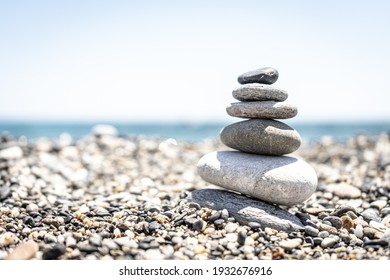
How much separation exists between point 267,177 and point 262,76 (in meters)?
1.32

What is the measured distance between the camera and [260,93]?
182 inches

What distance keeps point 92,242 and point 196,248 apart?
1.02m

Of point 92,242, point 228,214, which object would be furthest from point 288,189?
point 92,242

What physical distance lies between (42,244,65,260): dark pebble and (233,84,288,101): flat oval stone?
2.83 meters

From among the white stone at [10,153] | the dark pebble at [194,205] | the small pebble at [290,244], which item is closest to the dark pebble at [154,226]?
the dark pebble at [194,205]

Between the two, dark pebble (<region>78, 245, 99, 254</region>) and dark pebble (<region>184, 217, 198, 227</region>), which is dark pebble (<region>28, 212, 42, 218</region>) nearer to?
dark pebble (<region>78, 245, 99, 254</region>)

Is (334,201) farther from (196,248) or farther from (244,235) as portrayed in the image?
(196,248)

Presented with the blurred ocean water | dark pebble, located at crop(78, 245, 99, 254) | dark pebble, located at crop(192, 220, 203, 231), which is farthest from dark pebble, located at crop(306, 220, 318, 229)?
the blurred ocean water

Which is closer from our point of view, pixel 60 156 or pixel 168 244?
pixel 168 244

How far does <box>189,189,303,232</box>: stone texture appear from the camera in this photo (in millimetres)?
4141

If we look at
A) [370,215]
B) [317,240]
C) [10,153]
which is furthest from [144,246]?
[10,153]
